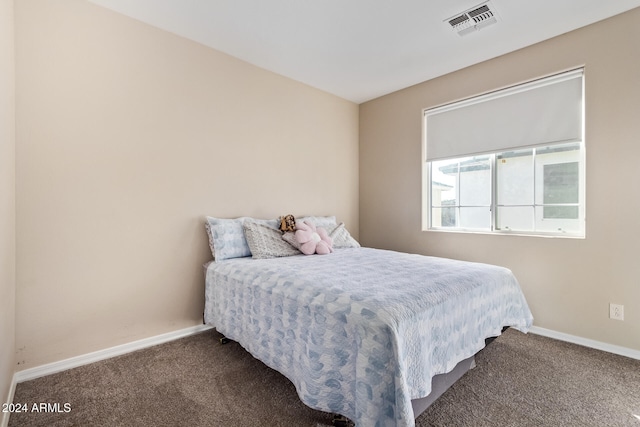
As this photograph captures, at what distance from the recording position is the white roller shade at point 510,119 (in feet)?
8.20

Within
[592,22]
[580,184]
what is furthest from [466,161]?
[592,22]

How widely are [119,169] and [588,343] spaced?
397cm

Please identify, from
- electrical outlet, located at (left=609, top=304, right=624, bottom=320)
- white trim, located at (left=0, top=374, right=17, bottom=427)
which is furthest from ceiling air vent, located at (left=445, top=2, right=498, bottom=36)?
white trim, located at (left=0, top=374, right=17, bottom=427)

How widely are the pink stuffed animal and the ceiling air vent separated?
82.0 inches

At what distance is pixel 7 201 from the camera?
5.41 ft

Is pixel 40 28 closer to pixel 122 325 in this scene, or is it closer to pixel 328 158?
pixel 122 325

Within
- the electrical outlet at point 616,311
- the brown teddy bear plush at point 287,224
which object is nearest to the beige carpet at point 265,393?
the electrical outlet at point 616,311

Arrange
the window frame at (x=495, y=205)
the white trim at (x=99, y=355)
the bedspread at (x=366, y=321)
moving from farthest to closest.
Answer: the window frame at (x=495, y=205) < the white trim at (x=99, y=355) < the bedspread at (x=366, y=321)

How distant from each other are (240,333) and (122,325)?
96 centimetres

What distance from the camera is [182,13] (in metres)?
2.22

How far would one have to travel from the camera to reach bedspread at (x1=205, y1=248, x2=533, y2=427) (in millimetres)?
1197

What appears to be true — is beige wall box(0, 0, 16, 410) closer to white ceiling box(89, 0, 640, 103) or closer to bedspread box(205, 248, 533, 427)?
white ceiling box(89, 0, 640, 103)

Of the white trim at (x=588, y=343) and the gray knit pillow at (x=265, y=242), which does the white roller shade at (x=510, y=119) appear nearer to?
the white trim at (x=588, y=343)

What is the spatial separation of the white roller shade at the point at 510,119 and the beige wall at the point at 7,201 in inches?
139
